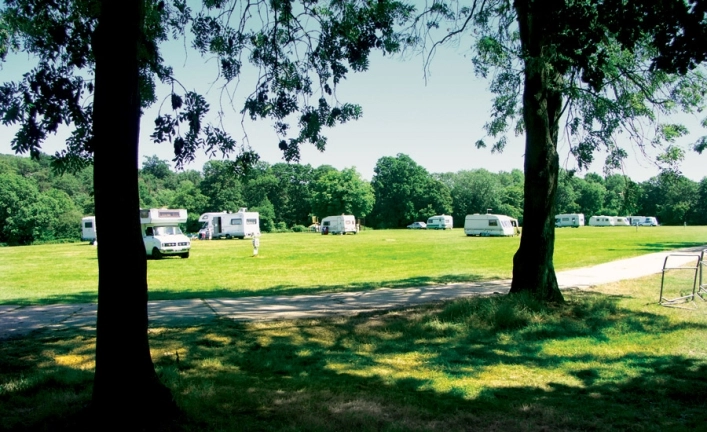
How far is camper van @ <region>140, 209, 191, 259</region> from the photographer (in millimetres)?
27781

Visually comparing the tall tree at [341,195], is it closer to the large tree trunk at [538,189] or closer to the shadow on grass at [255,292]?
the shadow on grass at [255,292]

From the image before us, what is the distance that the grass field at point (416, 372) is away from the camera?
4406mm

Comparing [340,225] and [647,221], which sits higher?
[340,225]

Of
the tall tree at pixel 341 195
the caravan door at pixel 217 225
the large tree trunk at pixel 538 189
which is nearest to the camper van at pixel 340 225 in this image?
the caravan door at pixel 217 225

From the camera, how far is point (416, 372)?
A: 6059mm

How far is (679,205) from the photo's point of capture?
298 ft

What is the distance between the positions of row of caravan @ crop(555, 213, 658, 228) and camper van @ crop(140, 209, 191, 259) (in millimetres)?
83106

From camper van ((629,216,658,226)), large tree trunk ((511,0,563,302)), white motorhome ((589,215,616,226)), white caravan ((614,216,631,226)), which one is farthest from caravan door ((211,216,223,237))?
white caravan ((614,216,631,226))

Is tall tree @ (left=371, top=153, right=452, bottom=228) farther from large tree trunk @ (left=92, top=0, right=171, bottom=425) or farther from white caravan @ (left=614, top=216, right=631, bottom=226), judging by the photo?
large tree trunk @ (left=92, top=0, right=171, bottom=425)

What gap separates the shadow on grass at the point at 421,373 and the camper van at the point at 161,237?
20642 mm

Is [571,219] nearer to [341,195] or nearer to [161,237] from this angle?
[341,195]

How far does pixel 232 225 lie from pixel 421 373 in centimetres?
5324

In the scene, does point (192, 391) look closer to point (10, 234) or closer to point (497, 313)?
point (497, 313)

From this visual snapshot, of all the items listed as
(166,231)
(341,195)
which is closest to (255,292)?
(166,231)
